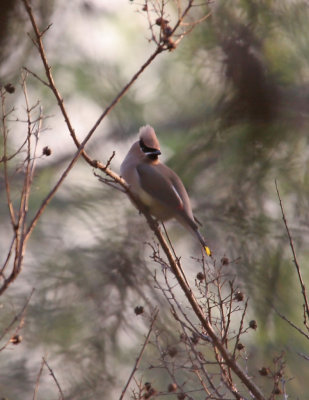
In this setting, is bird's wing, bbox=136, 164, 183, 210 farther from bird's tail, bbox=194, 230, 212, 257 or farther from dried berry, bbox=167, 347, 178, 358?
dried berry, bbox=167, 347, 178, 358

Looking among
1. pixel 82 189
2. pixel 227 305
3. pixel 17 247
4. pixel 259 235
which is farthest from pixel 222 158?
pixel 17 247

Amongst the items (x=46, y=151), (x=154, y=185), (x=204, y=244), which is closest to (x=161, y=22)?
(x=46, y=151)

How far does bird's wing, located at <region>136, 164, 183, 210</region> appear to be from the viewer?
2391mm

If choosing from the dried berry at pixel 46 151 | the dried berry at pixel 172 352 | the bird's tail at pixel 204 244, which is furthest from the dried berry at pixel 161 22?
the dried berry at pixel 172 352

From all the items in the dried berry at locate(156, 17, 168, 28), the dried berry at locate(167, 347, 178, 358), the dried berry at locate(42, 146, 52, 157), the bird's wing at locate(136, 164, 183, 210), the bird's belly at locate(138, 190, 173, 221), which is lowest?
the dried berry at locate(167, 347, 178, 358)

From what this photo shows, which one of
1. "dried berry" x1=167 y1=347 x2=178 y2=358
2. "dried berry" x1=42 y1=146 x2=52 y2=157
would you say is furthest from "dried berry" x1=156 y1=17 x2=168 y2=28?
"dried berry" x1=167 y1=347 x2=178 y2=358

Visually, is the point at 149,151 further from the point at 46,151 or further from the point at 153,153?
the point at 46,151

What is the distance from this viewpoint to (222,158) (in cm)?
325

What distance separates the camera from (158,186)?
8.00 ft

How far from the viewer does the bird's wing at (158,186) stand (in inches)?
94.1

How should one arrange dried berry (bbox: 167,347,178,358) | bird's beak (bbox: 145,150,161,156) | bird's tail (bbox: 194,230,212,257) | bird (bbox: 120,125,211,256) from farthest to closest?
bird's beak (bbox: 145,150,161,156) < bird (bbox: 120,125,211,256) < bird's tail (bbox: 194,230,212,257) < dried berry (bbox: 167,347,178,358)

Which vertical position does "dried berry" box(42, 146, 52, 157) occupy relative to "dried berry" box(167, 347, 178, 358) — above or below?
above

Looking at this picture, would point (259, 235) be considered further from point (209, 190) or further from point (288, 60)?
point (288, 60)

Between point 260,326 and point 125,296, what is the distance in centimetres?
66
